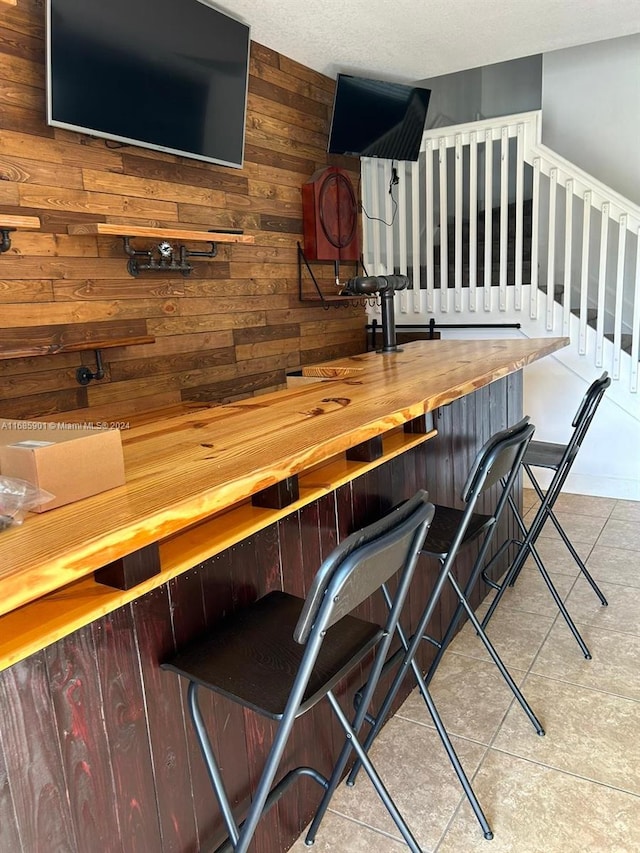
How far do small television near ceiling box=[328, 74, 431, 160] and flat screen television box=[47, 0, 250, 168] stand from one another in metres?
0.96

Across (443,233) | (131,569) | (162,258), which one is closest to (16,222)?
(162,258)

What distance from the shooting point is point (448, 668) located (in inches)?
97.1

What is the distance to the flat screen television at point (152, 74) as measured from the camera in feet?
8.55

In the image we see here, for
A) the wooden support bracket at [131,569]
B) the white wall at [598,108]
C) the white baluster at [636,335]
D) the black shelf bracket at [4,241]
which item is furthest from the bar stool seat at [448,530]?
the white wall at [598,108]

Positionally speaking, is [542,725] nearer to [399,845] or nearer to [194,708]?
[399,845]

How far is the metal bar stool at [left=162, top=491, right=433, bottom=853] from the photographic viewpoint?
3.61 feet

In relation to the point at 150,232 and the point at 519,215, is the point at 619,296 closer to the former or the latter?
the point at 519,215

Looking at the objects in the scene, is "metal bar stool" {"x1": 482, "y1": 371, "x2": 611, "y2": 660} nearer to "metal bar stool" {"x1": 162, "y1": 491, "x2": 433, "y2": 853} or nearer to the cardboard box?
"metal bar stool" {"x1": 162, "y1": 491, "x2": 433, "y2": 853}

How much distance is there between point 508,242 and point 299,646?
4034 mm

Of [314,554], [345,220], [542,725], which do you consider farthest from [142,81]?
[542,725]

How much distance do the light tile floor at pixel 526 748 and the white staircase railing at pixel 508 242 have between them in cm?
205

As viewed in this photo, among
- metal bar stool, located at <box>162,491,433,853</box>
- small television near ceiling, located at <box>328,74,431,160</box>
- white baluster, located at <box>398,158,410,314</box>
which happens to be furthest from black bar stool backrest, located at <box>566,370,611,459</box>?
small television near ceiling, located at <box>328,74,431,160</box>

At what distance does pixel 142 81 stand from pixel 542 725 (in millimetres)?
3011

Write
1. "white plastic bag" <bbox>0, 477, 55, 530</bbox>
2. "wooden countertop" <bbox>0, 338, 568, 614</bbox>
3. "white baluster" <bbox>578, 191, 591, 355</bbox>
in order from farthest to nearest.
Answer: "white baluster" <bbox>578, 191, 591, 355</bbox> < "white plastic bag" <bbox>0, 477, 55, 530</bbox> < "wooden countertop" <bbox>0, 338, 568, 614</bbox>
